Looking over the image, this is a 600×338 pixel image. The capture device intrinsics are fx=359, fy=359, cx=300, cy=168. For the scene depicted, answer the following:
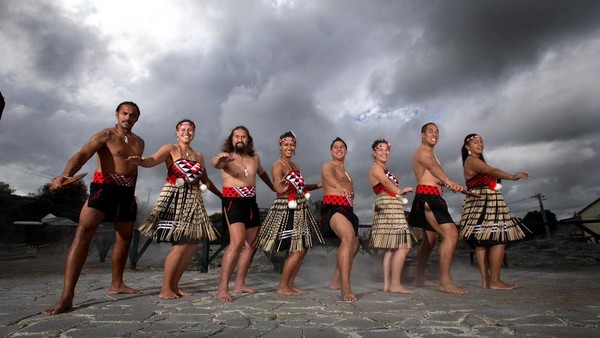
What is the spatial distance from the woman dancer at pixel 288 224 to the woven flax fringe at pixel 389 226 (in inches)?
30.9

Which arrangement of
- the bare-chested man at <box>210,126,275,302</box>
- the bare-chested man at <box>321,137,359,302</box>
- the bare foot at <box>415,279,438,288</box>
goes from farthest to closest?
the bare foot at <box>415,279,438,288</box>
the bare-chested man at <box>210,126,275,302</box>
the bare-chested man at <box>321,137,359,302</box>

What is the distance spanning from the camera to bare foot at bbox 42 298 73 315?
2.95 meters

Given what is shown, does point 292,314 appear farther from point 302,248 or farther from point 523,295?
point 523,295

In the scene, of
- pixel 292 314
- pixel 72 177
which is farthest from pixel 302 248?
pixel 72 177

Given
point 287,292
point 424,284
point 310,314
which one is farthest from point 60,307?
point 424,284

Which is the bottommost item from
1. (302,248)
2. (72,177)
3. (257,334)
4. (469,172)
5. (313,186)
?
(257,334)

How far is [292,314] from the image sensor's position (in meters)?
2.98

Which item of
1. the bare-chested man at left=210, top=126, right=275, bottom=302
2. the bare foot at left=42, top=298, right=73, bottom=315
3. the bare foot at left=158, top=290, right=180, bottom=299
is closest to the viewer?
the bare foot at left=42, top=298, right=73, bottom=315

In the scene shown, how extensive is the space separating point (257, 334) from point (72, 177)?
2157 mm

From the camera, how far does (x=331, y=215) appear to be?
4.22 meters

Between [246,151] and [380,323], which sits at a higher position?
[246,151]

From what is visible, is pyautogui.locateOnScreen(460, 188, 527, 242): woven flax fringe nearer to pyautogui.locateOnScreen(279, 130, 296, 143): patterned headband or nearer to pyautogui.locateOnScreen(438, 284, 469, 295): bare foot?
pyautogui.locateOnScreen(438, 284, 469, 295): bare foot

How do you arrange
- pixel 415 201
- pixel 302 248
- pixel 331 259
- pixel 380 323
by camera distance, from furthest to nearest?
pixel 331 259 < pixel 415 201 < pixel 302 248 < pixel 380 323

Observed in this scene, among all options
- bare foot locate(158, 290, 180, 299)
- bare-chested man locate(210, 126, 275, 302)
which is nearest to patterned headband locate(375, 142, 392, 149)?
bare-chested man locate(210, 126, 275, 302)
